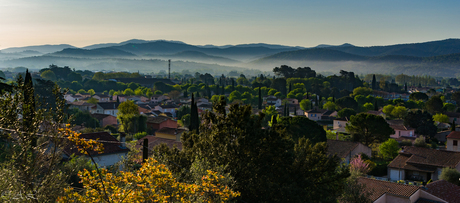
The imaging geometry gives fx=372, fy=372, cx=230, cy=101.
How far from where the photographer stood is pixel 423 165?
28.3m

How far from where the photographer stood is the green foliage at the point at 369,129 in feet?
126

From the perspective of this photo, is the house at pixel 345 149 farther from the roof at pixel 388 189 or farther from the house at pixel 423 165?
the roof at pixel 388 189

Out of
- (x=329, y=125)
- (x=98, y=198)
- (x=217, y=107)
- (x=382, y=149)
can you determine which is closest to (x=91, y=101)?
(x=329, y=125)

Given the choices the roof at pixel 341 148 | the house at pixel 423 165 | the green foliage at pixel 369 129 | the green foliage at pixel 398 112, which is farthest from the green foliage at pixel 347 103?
the house at pixel 423 165

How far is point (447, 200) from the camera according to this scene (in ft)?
60.7

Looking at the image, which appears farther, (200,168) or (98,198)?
(200,168)

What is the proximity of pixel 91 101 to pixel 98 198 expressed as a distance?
2887 inches

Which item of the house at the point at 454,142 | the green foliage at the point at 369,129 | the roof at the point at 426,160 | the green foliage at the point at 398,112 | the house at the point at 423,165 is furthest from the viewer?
the green foliage at the point at 398,112

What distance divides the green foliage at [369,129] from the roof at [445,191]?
60.2 feet

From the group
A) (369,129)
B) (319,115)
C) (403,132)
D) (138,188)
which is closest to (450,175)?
(369,129)

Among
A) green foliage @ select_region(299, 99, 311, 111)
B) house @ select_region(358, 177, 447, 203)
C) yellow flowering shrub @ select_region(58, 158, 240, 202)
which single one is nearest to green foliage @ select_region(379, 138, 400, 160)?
house @ select_region(358, 177, 447, 203)

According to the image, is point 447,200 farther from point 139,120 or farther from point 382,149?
point 139,120

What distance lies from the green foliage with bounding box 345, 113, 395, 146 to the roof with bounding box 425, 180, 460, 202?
723 inches

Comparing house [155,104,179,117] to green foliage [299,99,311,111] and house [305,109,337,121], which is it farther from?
green foliage [299,99,311,111]
